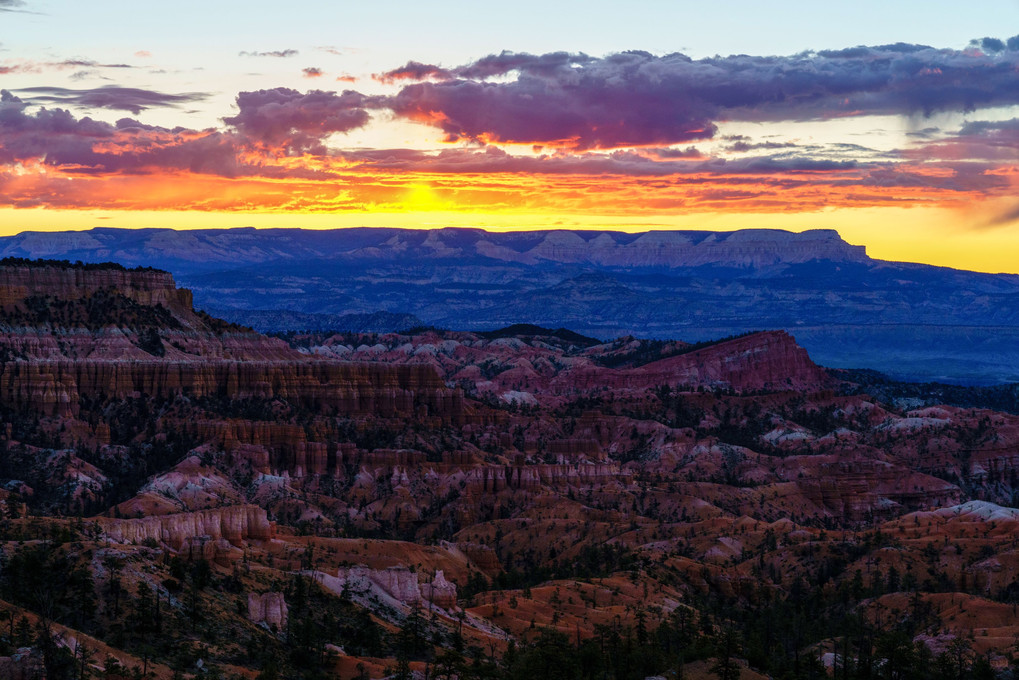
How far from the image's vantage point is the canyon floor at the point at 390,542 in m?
76.9

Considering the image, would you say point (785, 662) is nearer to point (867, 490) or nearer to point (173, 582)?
point (173, 582)

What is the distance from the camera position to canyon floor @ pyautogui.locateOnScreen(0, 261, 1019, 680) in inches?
3027

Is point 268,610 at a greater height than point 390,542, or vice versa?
point 268,610

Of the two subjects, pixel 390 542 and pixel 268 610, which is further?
pixel 390 542

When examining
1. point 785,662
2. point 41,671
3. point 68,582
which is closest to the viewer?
point 41,671

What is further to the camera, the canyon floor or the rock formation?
the rock formation

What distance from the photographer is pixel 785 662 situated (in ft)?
294

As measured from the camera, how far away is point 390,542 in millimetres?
116125

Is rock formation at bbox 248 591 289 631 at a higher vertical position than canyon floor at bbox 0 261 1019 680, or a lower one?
higher

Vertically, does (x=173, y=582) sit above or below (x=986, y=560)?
above

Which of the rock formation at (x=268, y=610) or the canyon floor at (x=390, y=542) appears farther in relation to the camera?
the rock formation at (x=268, y=610)

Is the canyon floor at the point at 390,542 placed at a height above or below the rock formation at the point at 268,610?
below

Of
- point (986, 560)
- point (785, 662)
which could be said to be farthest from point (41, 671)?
point (986, 560)

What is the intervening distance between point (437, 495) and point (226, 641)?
9463cm
